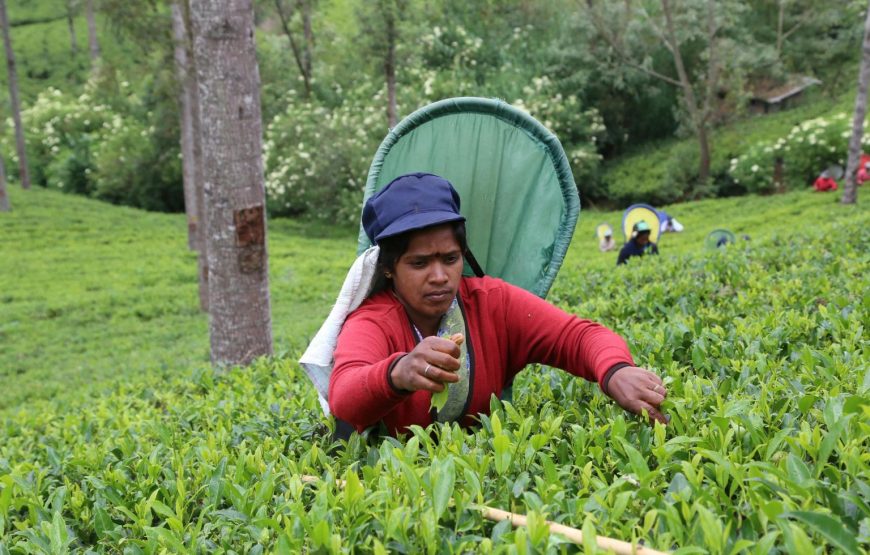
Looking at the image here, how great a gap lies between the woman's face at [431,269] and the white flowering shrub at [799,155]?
62.8 feet

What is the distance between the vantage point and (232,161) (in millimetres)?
5312

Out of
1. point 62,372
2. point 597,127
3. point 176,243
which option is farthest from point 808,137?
point 62,372

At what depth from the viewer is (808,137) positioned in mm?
19375

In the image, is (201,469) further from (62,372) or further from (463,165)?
(62,372)

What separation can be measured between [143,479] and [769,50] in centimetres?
2368

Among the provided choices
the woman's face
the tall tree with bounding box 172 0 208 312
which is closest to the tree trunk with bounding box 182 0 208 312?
the tall tree with bounding box 172 0 208 312

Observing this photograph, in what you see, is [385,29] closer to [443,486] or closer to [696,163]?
[696,163]

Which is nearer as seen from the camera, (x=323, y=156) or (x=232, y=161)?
(x=232, y=161)

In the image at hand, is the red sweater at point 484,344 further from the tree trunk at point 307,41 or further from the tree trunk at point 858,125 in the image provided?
the tree trunk at point 307,41

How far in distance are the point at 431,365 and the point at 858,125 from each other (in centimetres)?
1559

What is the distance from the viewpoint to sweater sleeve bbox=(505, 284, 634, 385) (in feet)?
8.28

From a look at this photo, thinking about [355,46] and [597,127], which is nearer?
[355,46]

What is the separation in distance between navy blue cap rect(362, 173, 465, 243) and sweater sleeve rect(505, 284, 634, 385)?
43 centimetres

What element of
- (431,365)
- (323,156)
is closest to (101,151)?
(323,156)
